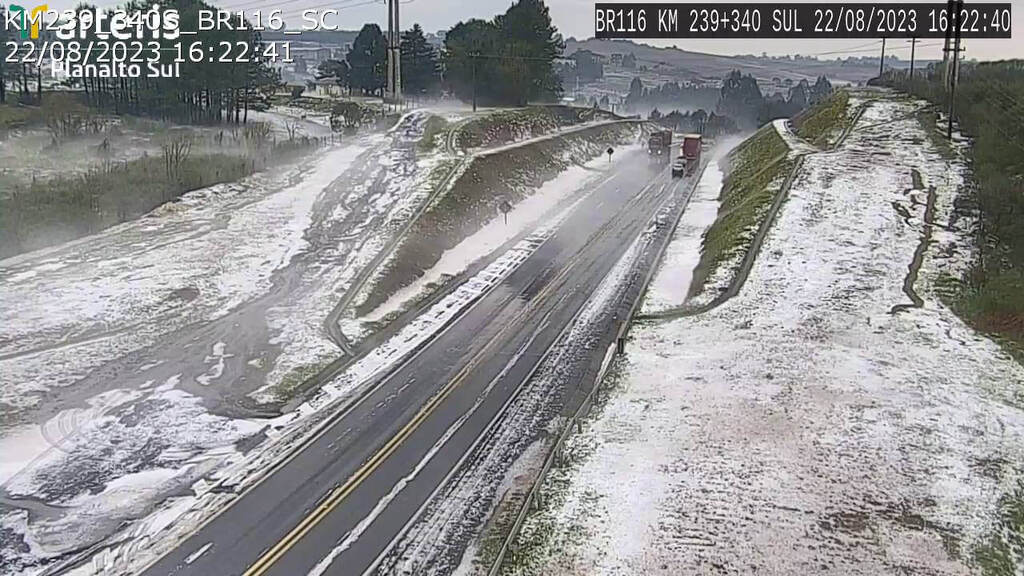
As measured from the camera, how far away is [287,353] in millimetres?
24672

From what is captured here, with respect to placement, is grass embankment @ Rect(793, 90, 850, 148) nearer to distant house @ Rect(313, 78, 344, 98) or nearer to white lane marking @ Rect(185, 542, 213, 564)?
white lane marking @ Rect(185, 542, 213, 564)

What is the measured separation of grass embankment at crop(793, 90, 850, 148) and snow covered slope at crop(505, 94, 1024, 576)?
82.8 feet

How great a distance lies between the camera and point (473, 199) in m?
43.3

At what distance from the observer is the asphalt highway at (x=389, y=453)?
1480cm

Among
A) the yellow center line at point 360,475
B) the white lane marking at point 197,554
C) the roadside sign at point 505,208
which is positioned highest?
the roadside sign at point 505,208

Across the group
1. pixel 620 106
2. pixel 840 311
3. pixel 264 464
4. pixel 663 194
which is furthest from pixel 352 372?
pixel 620 106

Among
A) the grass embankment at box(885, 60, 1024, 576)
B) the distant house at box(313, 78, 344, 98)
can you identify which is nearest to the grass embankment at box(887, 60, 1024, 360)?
the grass embankment at box(885, 60, 1024, 576)

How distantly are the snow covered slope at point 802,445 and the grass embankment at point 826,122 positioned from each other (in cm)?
2524

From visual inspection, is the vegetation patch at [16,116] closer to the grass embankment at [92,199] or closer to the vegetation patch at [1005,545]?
the grass embankment at [92,199]

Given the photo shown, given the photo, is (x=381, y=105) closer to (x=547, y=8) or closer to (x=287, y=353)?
(x=547, y=8)

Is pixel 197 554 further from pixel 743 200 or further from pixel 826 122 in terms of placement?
pixel 826 122

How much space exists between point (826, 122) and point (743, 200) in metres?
20.0

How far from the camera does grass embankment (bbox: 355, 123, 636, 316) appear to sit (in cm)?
3278

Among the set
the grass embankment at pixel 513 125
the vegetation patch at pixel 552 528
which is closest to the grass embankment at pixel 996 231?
the vegetation patch at pixel 552 528
